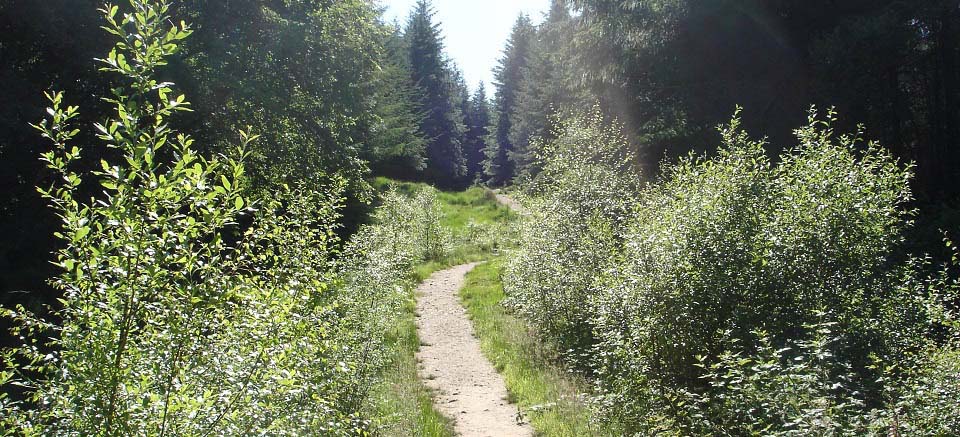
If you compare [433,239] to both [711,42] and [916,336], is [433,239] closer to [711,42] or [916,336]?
[711,42]

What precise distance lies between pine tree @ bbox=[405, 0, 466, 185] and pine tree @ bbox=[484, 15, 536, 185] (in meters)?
2.87

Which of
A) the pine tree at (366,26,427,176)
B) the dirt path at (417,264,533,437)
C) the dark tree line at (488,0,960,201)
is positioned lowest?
the dirt path at (417,264,533,437)

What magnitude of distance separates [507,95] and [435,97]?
662cm

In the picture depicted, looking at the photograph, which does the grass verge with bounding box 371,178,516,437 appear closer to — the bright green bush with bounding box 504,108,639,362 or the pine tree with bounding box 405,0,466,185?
the bright green bush with bounding box 504,108,639,362

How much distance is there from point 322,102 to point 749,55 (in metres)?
10.2

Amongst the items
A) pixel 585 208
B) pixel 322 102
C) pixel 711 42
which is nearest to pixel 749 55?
pixel 711 42

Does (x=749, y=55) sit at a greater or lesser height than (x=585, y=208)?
greater

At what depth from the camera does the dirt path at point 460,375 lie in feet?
25.5

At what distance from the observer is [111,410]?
276 centimetres

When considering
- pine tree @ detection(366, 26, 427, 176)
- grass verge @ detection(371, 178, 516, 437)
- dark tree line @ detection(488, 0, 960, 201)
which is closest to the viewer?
grass verge @ detection(371, 178, 516, 437)

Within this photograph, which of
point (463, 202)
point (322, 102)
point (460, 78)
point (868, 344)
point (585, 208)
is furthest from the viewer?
point (460, 78)

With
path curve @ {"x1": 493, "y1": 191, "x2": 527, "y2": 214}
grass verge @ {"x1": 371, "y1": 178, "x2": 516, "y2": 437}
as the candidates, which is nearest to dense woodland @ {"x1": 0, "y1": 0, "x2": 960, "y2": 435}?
grass verge @ {"x1": 371, "y1": 178, "x2": 516, "y2": 437}

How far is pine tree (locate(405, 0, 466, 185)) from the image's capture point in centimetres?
4791

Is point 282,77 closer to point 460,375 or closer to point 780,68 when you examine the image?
point 460,375
